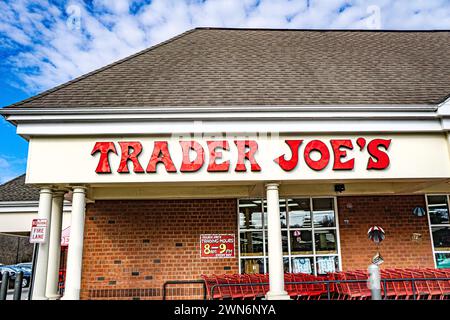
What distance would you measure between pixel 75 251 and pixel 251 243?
5.22 meters

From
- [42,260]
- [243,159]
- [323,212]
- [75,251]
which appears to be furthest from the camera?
[323,212]

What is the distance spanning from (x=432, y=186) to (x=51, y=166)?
9.78 meters

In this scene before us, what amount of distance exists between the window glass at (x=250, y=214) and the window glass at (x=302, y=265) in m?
1.46

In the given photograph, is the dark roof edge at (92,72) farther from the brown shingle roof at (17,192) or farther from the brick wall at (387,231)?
the brick wall at (387,231)

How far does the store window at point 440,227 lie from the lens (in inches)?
449

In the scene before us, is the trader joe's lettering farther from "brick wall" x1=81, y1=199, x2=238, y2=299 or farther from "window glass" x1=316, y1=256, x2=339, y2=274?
"window glass" x1=316, y1=256, x2=339, y2=274

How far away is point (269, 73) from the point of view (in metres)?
11.1

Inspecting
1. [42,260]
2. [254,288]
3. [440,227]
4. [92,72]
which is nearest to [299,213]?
[254,288]

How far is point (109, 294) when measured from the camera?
10969mm

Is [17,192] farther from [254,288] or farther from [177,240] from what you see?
[254,288]

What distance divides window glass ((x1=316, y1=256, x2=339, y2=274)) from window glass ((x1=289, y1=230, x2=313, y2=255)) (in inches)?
16.3

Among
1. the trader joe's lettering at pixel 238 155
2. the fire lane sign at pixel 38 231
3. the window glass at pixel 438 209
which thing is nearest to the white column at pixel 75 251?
the fire lane sign at pixel 38 231
